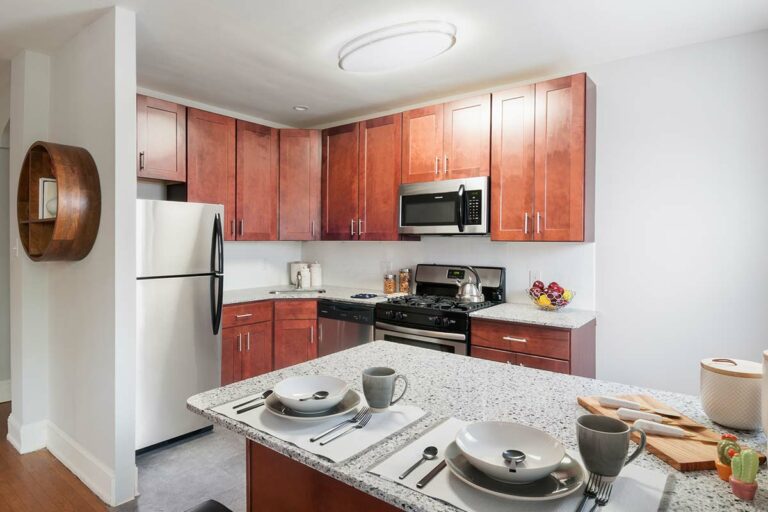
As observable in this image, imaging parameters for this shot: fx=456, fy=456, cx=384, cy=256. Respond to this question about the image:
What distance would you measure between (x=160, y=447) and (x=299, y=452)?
2459 millimetres

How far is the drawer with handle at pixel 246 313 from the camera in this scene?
3.42 m

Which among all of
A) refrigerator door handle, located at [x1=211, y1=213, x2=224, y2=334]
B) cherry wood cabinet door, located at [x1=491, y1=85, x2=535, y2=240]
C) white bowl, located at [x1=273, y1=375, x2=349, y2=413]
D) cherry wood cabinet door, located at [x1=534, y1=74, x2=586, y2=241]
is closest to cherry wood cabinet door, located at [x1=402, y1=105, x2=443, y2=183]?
cherry wood cabinet door, located at [x1=491, y1=85, x2=535, y2=240]

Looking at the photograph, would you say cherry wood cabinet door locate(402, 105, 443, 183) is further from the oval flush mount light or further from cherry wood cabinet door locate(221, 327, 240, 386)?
cherry wood cabinet door locate(221, 327, 240, 386)

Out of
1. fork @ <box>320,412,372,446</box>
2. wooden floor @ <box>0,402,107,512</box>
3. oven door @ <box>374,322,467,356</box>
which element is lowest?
wooden floor @ <box>0,402,107,512</box>

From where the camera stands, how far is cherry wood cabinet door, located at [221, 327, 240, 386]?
135 inches

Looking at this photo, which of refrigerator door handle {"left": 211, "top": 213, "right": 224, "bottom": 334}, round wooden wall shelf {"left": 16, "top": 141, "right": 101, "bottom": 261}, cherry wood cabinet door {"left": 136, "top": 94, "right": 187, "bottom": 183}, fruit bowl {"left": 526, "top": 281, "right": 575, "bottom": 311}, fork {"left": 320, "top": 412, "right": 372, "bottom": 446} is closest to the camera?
fork {"left": 320, "top": 412, "right": 372, "bottom": 446}

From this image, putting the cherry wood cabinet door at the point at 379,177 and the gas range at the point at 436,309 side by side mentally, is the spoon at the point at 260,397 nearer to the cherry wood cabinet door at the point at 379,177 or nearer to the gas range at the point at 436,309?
the gas range at the point at 436,309

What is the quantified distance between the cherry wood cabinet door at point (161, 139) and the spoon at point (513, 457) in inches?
124

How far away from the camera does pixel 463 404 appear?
1.27 metres

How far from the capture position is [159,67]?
10.1 feet

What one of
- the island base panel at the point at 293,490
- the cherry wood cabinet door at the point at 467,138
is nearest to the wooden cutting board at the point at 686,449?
the island base panel at the point at 293,490

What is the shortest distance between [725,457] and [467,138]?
268 centimetres

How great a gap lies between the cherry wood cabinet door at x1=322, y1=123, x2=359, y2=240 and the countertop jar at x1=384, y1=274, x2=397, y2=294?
0.47 m

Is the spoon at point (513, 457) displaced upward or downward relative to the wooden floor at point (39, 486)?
upward
